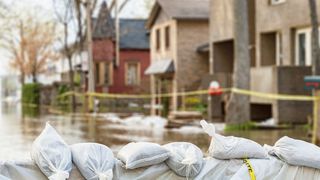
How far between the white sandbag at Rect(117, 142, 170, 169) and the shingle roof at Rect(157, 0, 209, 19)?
36662mm

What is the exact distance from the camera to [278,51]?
27.5 meters

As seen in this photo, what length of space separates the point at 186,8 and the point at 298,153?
37.8 metres

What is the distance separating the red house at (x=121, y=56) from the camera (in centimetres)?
5525

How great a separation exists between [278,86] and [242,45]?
1681 mm


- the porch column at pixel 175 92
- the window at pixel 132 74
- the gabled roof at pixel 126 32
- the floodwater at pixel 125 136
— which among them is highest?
the gabled roof at pixel 126 32

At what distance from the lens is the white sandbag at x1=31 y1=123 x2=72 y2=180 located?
4940 millimetres

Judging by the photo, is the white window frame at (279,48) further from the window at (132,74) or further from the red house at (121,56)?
the window at (132,74)

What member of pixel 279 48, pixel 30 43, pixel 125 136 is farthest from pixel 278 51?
pixel 30 43

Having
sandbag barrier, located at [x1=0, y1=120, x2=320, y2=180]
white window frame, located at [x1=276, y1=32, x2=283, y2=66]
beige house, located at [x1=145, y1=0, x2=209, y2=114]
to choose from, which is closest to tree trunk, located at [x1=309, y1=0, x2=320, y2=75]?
white window frame, located at [x1=276, y1=32, x2=283, y2=66]

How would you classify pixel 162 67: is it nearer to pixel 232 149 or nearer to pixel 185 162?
pixel 232 149

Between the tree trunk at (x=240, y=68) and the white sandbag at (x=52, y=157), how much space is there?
1573 centimetres

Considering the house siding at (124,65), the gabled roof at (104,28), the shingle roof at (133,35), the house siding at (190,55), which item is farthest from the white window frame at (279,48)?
the shingle roof at (133,35)

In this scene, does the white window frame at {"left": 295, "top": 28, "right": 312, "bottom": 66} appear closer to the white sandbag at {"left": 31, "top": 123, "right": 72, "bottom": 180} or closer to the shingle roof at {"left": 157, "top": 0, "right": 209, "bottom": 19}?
the shingle roof at {"left": 157, "top": 0, "right": 209, "bottom": 19}

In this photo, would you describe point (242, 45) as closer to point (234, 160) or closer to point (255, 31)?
point (255, 31)
